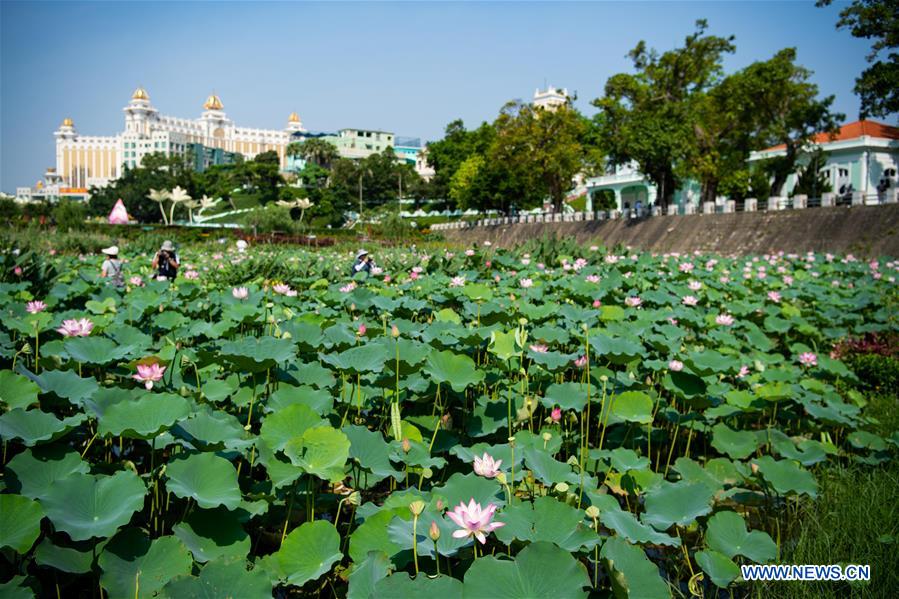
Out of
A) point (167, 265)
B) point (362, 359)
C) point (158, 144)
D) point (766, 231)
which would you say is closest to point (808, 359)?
point (362, 359)

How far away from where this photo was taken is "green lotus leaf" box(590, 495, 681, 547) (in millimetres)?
1315

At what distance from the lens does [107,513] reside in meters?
1.14

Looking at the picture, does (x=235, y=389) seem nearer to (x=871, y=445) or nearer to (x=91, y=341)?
(x=91, y=341)

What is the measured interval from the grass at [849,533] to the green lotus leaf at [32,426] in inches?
68.0

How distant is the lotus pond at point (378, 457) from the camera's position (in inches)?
43.4

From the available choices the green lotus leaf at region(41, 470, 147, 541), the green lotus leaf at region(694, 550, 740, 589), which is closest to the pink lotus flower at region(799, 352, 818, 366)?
the green lotus leaf at region(694, 550, 740, 589)

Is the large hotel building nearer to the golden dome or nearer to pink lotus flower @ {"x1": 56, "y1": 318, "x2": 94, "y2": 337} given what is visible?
the golden dome

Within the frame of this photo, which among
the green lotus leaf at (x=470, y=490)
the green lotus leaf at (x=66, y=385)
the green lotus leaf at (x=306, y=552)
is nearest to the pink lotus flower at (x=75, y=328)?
the green lotus leaf at (x=66, y=385)

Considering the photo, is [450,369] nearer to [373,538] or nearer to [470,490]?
[470,490]

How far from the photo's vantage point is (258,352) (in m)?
1.72

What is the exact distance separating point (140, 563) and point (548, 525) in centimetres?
79

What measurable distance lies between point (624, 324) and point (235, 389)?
188 cm

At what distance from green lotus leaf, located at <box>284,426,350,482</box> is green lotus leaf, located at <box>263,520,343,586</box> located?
12cm

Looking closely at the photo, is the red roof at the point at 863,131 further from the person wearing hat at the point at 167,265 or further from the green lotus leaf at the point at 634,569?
the green lotus leaf at the point at 634,569
